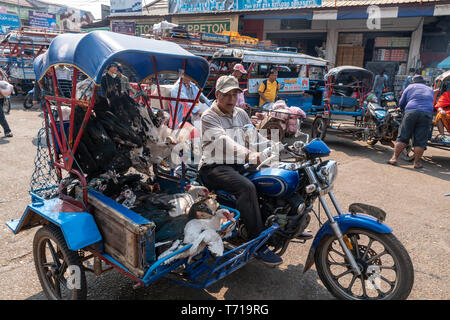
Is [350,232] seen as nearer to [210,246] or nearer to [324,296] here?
[324,296]

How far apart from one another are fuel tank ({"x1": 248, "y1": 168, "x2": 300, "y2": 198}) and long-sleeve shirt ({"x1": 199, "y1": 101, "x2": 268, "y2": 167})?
0.78ft

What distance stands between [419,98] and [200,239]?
6.19 m

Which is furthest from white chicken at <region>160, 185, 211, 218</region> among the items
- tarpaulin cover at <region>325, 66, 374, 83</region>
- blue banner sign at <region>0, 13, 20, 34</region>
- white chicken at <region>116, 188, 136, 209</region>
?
blue banner sign at <region>0, 13, 20, 34</region>

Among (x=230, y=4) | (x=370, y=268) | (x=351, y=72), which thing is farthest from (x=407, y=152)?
(x=230, y=4)

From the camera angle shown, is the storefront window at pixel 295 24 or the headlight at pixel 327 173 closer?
the headlight at pixel 327 173

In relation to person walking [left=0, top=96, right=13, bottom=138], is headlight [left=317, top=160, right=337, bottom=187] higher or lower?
higher

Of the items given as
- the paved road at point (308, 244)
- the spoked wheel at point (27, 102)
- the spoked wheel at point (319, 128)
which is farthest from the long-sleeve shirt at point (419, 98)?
the spoked wheel at point (27, 102)

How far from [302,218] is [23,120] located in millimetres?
10136

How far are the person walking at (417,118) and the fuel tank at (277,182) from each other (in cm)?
506

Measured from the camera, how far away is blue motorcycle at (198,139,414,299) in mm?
2525

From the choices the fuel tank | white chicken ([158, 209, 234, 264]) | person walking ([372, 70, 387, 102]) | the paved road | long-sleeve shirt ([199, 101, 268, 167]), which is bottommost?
the paved road

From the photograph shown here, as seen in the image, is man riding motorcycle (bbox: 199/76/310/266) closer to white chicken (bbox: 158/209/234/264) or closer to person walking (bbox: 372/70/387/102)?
white chicken (bbox: 158/209/234/264)

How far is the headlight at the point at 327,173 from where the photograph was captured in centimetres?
266

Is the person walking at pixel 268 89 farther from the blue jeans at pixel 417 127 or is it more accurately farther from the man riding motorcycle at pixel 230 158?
the man riding motorcycle at pixel 230 158
